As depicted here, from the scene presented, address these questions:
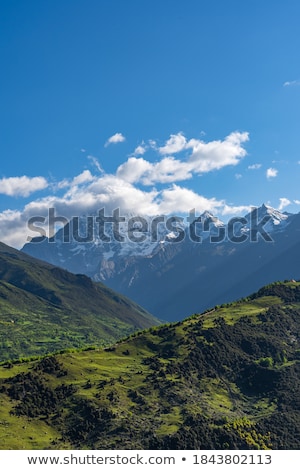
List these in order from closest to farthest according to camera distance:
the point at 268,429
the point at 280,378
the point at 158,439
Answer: the point at 158,439
the point at 268,429
the point at 280,378

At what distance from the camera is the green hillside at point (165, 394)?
384 feet

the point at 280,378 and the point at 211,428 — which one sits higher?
the point at 280,378

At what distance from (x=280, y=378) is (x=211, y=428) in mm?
44926

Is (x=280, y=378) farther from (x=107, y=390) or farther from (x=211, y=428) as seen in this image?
(x=107, y=390)

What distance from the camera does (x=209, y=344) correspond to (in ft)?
574

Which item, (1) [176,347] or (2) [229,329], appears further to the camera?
(2) [229,329]

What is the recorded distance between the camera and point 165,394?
140250 millimetres

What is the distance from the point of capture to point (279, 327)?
7781 inches

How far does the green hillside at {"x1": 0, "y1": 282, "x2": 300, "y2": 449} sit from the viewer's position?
11719 centimetres

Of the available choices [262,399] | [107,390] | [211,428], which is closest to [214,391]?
[262,399]
